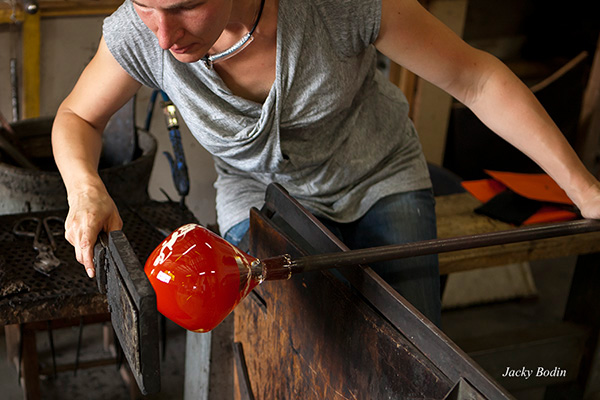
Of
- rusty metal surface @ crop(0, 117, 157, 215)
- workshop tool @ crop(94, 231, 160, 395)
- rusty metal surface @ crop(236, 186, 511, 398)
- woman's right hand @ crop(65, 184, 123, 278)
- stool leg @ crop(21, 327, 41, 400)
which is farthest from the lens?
stool leg @ crop(21, 327, 41, 400)

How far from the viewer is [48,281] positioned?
4.74 ft

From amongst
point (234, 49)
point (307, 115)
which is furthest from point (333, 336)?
point (234, 49)

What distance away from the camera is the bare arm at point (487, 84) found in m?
1.18

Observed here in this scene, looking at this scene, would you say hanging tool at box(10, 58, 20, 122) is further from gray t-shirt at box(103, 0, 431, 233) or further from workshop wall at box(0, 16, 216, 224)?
gray t-shirt at box(103, 0, 431, 233)

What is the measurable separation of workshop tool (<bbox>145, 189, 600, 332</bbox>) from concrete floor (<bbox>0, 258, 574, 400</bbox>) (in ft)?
2.39

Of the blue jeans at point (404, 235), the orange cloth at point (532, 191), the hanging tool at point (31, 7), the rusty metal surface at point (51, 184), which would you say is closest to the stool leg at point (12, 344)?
the rusty metal surface at point (51, 184)

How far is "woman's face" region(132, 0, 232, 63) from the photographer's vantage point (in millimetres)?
954

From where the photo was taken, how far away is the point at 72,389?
216cm

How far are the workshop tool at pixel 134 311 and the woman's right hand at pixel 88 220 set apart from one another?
0.24 ft

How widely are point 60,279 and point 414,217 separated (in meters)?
0.77

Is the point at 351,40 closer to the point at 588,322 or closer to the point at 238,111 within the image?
the point at 238,111

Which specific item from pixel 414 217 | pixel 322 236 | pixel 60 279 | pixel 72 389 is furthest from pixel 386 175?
pixel 72 389

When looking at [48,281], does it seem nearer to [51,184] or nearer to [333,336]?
[51,184]

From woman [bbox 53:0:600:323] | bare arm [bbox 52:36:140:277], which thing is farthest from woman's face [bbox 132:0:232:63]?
bare arm [bbox 52:36:140:277]
